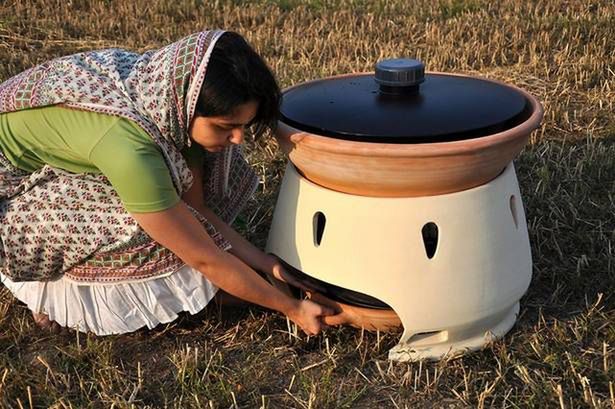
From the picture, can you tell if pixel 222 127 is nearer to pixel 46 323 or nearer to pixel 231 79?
pixel 231 79

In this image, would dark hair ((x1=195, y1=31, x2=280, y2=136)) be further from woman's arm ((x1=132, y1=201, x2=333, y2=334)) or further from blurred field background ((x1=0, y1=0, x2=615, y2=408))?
blurred field background ((x1=0, y1=0, x2=615, y2=408))

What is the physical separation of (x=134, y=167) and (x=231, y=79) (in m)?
0.31

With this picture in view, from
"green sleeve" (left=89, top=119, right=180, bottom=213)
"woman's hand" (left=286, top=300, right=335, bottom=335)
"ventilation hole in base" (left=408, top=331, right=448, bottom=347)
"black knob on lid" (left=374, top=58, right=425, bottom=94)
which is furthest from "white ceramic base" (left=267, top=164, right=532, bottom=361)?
"green sleeve" (left=89, top=119, right=180, bottom=213)

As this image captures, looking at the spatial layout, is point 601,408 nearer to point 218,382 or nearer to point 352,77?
point 218,382

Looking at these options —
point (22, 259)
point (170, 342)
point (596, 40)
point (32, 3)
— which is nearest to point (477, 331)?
point (170, 342)

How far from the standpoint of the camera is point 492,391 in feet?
7.32

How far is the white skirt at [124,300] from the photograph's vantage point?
2.44 m

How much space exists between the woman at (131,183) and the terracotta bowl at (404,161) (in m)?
0.16

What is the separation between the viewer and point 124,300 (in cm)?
246

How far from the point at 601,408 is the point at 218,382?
982 mm

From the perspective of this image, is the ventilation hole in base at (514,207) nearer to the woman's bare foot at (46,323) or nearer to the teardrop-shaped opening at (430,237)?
the teardrop-shaped opening at (430,237)

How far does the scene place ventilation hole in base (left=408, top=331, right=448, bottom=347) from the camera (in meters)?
2.37

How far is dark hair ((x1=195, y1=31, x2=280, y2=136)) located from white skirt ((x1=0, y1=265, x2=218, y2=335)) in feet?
1.80

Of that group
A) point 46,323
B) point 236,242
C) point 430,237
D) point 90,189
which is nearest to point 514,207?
point 430,237
